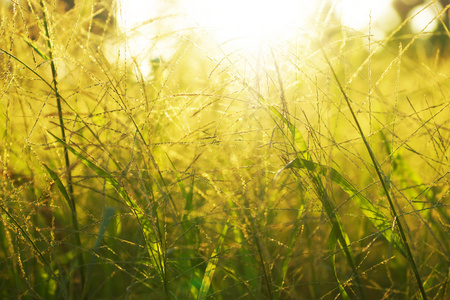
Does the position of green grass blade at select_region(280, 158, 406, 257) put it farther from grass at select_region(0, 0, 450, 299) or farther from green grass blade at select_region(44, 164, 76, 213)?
green grass blade at select_region(44, 164, 76, 213)

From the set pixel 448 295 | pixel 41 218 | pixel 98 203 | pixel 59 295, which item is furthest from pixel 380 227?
pixel 41 218

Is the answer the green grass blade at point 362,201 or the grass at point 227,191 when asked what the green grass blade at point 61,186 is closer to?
the grass at point 227,191

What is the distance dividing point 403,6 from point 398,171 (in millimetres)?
8842

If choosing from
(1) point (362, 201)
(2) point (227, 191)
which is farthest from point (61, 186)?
(1) point (362, 201)

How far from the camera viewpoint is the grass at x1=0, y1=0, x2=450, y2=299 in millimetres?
864

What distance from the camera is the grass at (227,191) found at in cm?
86

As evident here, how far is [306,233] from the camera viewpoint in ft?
4.46

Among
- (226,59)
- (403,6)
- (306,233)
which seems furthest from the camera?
(403,6)

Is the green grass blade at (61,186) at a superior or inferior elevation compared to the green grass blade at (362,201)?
superior

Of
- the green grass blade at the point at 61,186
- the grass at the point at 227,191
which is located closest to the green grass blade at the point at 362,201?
the grass at the point at 227,191

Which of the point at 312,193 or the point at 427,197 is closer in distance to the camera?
the point at 312,193

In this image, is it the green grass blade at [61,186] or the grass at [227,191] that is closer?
the grass at [227,191]

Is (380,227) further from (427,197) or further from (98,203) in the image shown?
(98,203)

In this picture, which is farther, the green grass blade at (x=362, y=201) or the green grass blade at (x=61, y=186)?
the green grass blade at (x=61, y=186)
